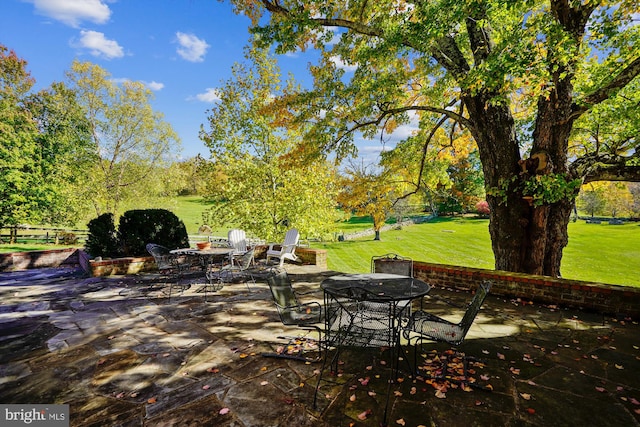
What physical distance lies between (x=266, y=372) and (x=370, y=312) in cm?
133

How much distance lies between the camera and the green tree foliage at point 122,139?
55.5ft

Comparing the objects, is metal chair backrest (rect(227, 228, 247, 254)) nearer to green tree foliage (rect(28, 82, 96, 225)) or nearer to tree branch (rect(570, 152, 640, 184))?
tree branch (rect(570, 152, 640, 184))

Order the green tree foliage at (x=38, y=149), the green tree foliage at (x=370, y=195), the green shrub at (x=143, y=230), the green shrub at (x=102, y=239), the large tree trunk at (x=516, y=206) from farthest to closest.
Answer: the green tree foliage at (x=38, y=149), the green tree foliage at (x=370, y=195), the green shrub at (x=143, y=230), the green shrub at (x=102, y=239), the large tree trunk at (x=516, y=206)

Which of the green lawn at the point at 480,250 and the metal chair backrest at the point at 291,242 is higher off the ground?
the metal chair backrest at the point at 291,242

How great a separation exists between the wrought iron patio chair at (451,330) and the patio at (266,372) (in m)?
0.24

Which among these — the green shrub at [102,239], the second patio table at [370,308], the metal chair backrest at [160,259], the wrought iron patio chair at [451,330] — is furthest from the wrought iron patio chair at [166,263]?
the wrought iron patio chair at [451,330]

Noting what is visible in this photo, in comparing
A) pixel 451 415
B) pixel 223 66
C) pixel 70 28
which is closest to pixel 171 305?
pixel 451 415

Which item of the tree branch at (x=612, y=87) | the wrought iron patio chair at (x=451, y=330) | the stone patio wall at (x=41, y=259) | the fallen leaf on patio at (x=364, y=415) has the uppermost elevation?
the tree branch at (x=612, y=87)

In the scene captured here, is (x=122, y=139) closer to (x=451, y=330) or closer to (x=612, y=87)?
(x=451, y=330)

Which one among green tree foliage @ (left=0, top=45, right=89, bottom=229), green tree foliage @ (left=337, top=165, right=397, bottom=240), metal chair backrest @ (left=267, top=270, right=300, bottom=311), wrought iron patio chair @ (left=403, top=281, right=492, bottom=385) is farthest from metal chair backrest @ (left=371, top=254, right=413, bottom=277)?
green tree foliage @ (left=0, top=45, right=89, bottom=229)

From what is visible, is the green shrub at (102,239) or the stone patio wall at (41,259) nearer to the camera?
the green shrub at (102,239)

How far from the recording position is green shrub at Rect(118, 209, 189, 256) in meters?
8.27

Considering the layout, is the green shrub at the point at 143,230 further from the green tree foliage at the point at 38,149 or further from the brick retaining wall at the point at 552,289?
the green tree foliage at the point at 38,149

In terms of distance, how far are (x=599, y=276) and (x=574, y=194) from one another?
13.7 metres
